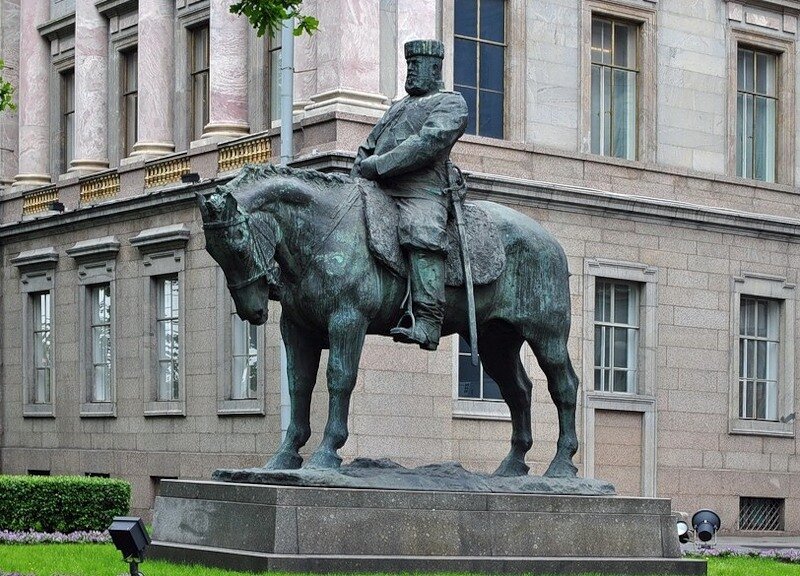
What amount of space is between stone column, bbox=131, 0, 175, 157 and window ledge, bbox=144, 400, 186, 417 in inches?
203

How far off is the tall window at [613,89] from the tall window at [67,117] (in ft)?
40.7

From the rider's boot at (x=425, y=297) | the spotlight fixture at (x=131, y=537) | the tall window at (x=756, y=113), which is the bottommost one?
the spotlight fixture at (x=131, y=537)

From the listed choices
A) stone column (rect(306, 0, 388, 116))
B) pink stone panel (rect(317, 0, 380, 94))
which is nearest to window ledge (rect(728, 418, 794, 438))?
stone column (rect(306, 0, 388, 116))

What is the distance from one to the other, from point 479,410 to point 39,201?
13102 mm

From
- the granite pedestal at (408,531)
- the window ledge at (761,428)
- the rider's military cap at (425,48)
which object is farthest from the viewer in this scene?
the window ledge at (761,428)

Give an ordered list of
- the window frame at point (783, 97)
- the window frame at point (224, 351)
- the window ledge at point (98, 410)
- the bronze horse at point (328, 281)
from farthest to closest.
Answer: the window frame at point (783, 97), the window ledge at point (98, 410), the window frame at point (224, 351), the bronze horse at point (328, 281)

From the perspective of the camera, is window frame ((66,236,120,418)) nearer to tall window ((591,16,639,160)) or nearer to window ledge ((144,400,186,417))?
window ledge ((144,400,186,417))

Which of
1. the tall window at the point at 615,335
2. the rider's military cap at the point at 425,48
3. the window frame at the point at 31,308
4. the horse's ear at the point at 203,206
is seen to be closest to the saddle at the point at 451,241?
the rider's military cap at the point at 425,48

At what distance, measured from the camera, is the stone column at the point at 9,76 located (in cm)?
4450

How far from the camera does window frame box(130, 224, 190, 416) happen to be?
123 feet

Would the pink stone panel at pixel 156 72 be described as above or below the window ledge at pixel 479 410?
above

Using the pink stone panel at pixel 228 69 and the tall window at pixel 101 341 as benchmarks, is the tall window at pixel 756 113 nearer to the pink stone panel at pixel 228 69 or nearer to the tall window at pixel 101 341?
the pink stone panel at pixel 228 69

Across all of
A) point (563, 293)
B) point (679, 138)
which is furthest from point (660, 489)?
point (563, 293)

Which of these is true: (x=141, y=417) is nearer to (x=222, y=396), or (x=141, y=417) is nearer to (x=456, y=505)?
(x=222, y=396)
